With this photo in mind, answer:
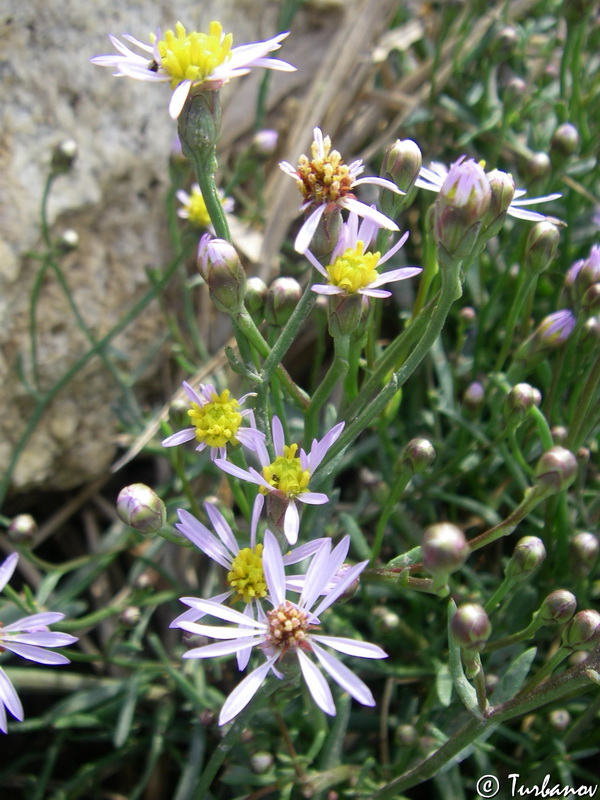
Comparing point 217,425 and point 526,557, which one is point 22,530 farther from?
point 526,557

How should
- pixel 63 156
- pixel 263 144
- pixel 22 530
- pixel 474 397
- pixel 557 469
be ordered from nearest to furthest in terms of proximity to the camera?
1. pixel 557 469
2. pixel 22 530
3. pixel 474 397
4. pixel 63 156
5. pixel 263 144

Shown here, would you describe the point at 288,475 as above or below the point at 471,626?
above

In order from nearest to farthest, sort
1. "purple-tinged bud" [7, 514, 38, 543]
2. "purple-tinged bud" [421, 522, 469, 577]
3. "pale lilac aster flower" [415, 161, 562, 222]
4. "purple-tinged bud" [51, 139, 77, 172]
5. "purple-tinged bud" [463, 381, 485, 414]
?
"purple-tinged bud" [421, 522, 469, 577] < "pale lilac aster flower" [415, 161, 562, 222] < "purple-tinged bud" [7, 514, 38, 543] < "purple-tinged bud" [463, 381, 485, 414] < "purple-tinged bud" [51, 139, 77, 172]

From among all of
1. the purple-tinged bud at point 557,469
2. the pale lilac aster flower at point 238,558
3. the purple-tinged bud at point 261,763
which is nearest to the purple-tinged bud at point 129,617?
the purple-tinged bud at point 261,763

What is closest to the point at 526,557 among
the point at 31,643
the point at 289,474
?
the point at 289,474

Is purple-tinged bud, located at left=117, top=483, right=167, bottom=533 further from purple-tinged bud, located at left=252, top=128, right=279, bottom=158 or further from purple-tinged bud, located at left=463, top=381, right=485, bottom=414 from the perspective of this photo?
purple-tinged bud, located at left=252, top=128, right=279, bottom=158

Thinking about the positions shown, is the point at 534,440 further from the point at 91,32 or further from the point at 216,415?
the point at 91,32

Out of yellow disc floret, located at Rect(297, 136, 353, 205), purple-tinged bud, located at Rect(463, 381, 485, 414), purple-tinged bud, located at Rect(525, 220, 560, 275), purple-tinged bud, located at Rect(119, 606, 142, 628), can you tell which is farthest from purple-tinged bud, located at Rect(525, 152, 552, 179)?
purple-tinged bud, located at Rect(119, 606, 142, 628)
